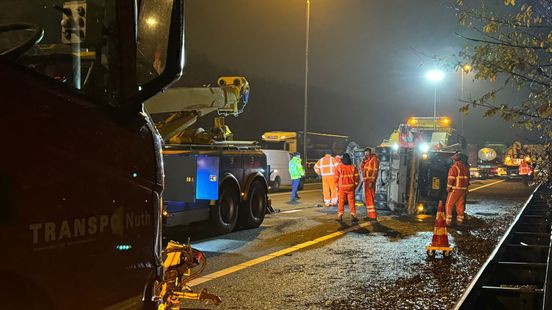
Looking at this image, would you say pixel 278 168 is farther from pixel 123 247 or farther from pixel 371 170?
pixel 123 247

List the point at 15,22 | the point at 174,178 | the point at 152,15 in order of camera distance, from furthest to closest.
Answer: the point at 174,178 < the point at 152,15 < the point at 15,22

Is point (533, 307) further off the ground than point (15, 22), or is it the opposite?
point (15, 22)

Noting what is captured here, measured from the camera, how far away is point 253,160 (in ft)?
36.8

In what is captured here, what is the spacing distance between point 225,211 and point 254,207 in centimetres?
114

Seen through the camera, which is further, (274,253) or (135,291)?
(274,253)

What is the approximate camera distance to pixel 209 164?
956cm

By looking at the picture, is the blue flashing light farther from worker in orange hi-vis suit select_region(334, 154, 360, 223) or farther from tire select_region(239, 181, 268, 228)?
worker in orange hi-vis suit select_region(334, 154, 360, 223)

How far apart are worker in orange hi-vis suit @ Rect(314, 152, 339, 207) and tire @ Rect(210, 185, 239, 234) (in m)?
4.68

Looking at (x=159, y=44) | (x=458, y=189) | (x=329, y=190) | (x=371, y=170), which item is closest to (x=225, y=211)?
(x=371, y=170)

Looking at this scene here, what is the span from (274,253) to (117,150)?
6335mm

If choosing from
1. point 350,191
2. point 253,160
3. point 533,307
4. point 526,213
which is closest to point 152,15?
point 533,307

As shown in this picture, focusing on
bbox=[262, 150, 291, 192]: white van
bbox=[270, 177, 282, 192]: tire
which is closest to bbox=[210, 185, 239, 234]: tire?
bbox=[262, 150, 291, 192]: white van

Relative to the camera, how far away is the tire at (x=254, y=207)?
35.9 feet

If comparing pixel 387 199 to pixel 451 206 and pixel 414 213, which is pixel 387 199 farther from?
pixel 451 206
